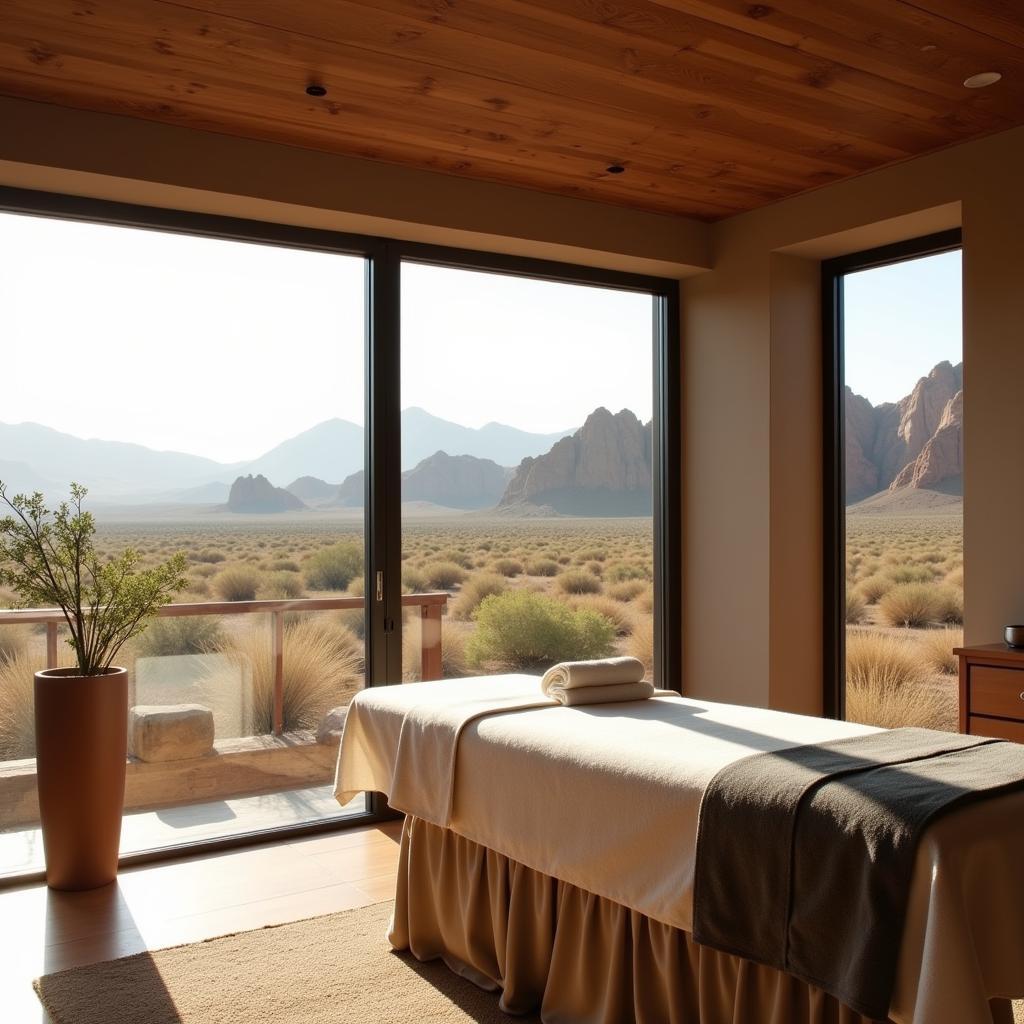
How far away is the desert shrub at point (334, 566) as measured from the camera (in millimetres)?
4238

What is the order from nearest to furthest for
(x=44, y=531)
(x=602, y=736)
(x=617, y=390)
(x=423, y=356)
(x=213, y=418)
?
(x=602, y=736) → (x=44, y=531) → (x=213, y=418) → (x=423, y=356) → (x=617, y=390)

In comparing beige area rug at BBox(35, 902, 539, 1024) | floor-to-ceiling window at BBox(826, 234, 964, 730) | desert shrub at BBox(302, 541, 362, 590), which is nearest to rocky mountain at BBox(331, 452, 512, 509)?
desert shrub at BBox(302, 541, 362, 590)

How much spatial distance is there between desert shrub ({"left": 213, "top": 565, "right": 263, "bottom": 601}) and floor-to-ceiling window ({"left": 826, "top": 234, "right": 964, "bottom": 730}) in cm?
247

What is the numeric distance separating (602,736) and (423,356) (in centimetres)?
244

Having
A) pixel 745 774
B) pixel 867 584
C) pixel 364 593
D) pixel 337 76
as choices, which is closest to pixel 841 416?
pixel 867 584

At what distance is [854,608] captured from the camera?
4.68m

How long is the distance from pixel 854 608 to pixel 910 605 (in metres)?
0.30

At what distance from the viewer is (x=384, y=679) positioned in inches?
171

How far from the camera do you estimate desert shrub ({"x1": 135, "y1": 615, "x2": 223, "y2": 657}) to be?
390 cm

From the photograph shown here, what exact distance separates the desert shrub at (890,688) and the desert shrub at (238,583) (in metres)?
2.53

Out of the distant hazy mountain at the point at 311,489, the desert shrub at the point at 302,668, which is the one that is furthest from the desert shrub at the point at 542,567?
the distant hazy mountain at the point at 311,489

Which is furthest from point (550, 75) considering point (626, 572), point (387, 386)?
point (626, 572)

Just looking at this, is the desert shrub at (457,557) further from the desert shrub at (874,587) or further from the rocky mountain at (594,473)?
the desert shrub at (874,587)

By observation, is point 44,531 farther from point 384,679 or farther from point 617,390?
point 617,390
